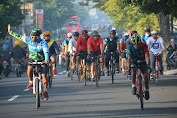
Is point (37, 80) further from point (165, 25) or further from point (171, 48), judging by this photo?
point (165, 25)

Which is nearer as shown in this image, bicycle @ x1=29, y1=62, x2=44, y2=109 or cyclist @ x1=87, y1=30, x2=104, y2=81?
bicycle @ x1=29, y1=62, x2=44, y2=109

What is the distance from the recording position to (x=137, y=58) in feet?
37.9

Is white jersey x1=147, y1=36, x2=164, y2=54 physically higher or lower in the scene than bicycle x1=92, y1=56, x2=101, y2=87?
higher

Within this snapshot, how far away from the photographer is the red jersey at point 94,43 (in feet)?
55.6

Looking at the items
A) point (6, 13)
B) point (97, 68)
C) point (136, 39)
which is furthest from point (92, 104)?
point (6, 13)

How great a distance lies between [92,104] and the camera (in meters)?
11.9

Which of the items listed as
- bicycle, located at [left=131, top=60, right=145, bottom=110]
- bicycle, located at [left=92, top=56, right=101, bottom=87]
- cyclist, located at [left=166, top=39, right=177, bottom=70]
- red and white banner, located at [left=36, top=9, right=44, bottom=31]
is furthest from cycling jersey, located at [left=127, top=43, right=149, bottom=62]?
red and white banner, located at [left=36, top=9, right=44, bottom=31]

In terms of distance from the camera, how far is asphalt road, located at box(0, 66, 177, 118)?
1017 centimetres

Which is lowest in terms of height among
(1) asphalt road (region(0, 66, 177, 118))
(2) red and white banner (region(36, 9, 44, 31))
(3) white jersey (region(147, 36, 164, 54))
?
(1) asphalt road (region(0, 66, 177, 118))

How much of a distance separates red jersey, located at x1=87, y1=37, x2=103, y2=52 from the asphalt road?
148 centimetres

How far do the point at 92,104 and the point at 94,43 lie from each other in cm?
539

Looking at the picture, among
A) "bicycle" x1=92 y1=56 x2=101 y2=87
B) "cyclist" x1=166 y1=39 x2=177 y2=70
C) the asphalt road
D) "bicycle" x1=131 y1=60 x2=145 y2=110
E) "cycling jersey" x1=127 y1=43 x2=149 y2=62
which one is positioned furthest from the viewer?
"cyclist" x1=166 y1=39 x2=177 y2=70

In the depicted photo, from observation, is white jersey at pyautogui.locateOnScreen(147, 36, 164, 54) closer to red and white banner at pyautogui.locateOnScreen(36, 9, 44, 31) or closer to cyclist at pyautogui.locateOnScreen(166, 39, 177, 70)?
cyclist at pyautogui.locateOnScreen(166, 39, 177, 70)

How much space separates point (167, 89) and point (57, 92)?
3.50 metres
